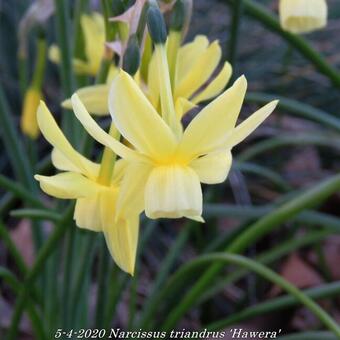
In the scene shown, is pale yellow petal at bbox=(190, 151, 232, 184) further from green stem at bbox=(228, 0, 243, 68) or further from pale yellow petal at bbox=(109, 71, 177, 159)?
green stem at bbox=(228, 0, 243, 68)

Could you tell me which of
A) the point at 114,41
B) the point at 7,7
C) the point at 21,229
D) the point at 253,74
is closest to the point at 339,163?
the point at 253,74

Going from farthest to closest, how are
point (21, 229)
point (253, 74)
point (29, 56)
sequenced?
point (29, 56), point (253, 74), point (21, 229)

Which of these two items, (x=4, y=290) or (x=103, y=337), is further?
(x=4, y=290)

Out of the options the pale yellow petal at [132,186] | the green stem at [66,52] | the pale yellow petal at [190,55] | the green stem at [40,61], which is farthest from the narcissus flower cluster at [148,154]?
the green stem at [40,61]

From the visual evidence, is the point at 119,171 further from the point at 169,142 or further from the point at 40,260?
the point at 40,260

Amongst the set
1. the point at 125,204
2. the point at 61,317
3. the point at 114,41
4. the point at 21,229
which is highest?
the point at 114,41

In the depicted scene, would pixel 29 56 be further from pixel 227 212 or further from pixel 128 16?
pixel 128 16

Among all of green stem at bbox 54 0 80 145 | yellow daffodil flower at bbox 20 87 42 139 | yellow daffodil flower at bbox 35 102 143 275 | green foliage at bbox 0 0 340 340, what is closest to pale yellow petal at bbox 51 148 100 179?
yellow daffodil flower at bbox 35 102 143 275
